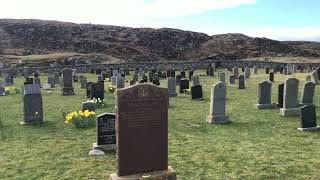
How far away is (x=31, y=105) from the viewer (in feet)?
47.7

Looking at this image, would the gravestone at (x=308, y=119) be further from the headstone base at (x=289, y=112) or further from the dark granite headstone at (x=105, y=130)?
the dark granite headstone at (x=105, y=130)

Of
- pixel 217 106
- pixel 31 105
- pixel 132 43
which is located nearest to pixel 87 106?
pixel 31 105

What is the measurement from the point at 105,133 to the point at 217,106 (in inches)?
206

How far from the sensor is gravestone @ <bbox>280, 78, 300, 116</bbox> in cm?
1550

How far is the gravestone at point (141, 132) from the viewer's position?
276 inches

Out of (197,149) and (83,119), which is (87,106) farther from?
(197,149)

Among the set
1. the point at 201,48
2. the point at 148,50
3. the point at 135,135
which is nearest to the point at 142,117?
the point at 135,135

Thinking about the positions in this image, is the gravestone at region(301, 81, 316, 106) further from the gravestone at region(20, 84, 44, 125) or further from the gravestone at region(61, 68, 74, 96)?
the gravestone at region(61, 68, 74, 96)

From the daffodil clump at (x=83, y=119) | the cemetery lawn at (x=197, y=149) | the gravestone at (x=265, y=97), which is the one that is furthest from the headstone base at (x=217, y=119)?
the daffodil clump at (x=83, y=119)

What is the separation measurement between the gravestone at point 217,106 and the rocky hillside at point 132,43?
56.1m

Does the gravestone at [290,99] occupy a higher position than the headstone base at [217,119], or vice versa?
the gravestone at [290,99]

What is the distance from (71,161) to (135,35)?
77.6 m

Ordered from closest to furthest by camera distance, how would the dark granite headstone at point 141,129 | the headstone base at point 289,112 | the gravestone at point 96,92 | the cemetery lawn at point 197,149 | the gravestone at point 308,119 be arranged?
the dark granite headstone at point 141,129 < the cemetery lawn at point 197,149 < the gravestone at point 308,119 < the headstone base at point 289,112 < the gravestone at point 96,92

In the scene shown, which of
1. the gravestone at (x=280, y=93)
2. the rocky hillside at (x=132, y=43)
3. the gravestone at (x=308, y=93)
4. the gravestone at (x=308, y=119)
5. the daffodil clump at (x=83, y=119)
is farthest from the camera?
the rocky hillside at (x=132, y=43)
